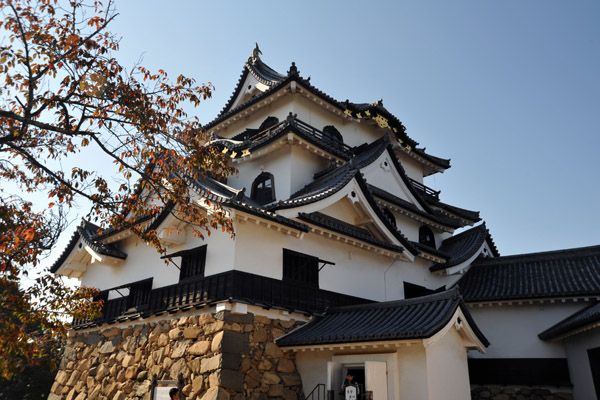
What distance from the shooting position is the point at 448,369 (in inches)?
428

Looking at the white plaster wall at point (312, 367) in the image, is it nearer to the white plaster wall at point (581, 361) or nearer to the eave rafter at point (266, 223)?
the eave rafter at point (266, 223)

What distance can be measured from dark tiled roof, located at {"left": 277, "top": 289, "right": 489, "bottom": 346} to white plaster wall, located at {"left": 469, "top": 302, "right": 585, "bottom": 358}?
15.9 feet

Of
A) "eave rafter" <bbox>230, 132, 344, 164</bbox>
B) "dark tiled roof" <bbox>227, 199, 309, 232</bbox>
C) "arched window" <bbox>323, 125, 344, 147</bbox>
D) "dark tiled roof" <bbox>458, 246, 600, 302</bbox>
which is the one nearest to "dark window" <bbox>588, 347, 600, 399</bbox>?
"dark tiled roof" <bbox>458, 246, 600, 302</bbox>

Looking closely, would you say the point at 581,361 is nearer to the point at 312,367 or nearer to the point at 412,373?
the point at 412,373

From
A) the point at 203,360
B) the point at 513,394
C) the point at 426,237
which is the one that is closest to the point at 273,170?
the point at 203,360

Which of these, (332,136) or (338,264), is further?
(332,136)

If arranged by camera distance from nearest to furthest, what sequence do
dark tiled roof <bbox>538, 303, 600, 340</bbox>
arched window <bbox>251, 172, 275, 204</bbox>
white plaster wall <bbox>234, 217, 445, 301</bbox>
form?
white plaster wall <bbox>234, 217, 445, 301</bbox> → dark tiled roof <bbox>538, 303, 600, 340</bbox> → arched window <bbox>251, 172, 275, 204</bbox>

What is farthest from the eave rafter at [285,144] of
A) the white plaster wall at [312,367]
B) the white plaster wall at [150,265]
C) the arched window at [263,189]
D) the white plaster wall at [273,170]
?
the white plaster wall at [312,367]

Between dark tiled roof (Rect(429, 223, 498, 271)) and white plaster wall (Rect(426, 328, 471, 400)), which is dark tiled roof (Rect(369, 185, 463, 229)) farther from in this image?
white plaster wall (Rect(426, 328, 471, 400))

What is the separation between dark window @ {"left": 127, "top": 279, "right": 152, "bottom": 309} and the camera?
14.5 metres

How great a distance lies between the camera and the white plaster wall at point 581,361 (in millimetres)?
13234

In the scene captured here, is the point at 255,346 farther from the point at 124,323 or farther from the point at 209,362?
the point at 124,323

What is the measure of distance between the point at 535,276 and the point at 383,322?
9.27 metres

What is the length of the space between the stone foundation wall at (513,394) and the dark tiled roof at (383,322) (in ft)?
16.0
